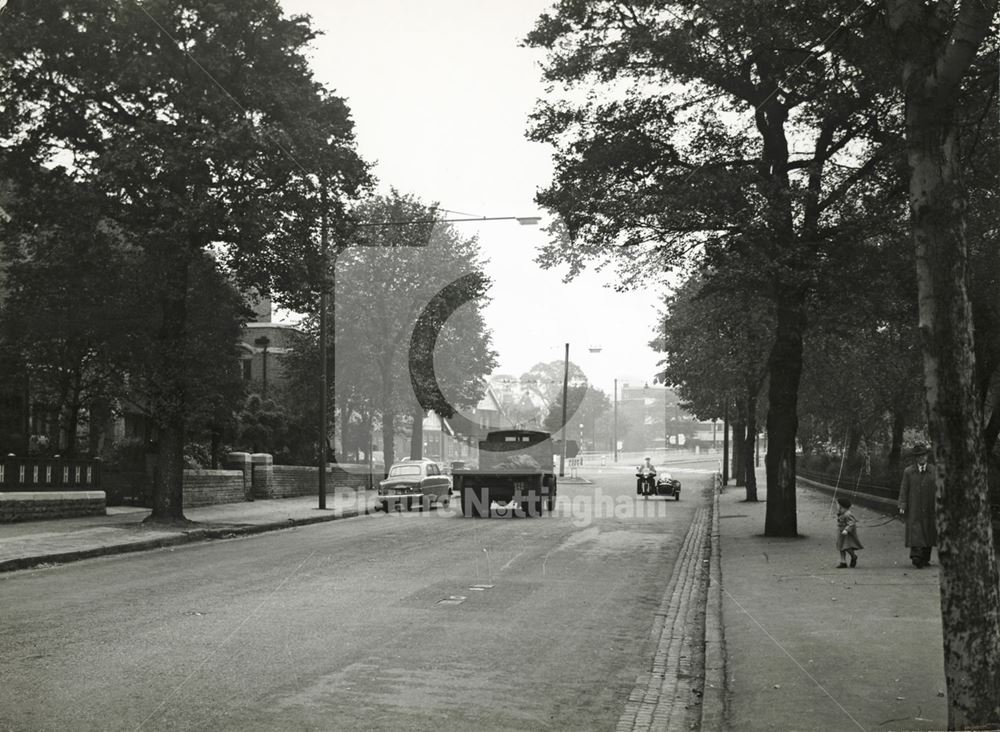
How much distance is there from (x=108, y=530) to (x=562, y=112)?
12.3 meters

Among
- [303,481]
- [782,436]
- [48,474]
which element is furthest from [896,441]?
[48,474]

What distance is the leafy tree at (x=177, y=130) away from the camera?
68.7ft

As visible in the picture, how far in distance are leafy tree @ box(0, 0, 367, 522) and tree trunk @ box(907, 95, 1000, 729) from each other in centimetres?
1703

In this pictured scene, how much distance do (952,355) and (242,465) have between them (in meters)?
31.5

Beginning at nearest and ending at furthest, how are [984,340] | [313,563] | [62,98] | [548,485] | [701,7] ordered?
[313,563] < [701,7] < [984,340] < [62,98] < [548,485]

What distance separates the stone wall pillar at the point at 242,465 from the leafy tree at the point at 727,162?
59.8 feet

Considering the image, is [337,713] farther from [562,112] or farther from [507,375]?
[507,375]

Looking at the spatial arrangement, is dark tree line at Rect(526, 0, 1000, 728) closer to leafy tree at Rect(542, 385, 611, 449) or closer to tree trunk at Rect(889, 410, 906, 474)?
tree trunk at Rect(889, 410, 906, 474)

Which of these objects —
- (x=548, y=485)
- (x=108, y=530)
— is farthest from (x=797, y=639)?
(x=548, y=485)

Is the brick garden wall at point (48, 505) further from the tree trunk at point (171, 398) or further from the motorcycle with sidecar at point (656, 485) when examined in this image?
the motorcycle with sidecar at point (656, 485)

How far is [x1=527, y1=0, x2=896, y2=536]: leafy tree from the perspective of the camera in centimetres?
1786

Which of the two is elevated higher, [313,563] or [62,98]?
[62,98]

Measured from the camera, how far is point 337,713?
665cm

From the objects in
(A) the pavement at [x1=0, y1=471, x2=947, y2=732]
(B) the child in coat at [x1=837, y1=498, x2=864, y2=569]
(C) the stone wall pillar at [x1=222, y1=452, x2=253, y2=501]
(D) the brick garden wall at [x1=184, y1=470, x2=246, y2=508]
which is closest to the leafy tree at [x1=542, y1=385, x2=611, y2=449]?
(C) the stone wall pillar at [x1=222, y1=452, x2=253, y2=501]
